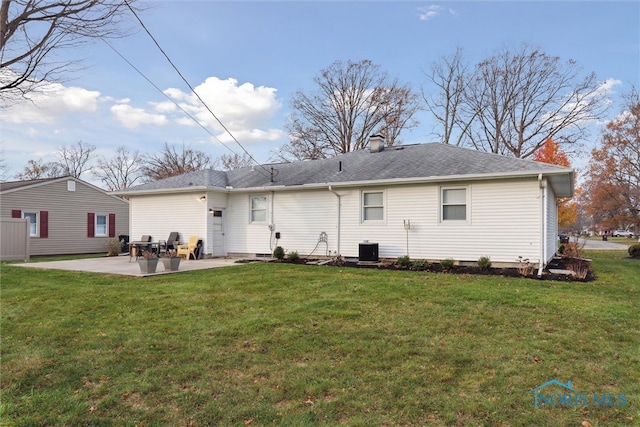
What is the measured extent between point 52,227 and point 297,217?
12.9m

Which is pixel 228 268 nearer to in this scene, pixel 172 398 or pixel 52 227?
pixel 172 398

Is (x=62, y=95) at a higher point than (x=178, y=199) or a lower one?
higher

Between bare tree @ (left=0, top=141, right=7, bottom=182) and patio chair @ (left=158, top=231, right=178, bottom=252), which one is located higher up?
bare tree @ (left=0, top=141, right=7, bottom=182)

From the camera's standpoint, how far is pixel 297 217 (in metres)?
13.4

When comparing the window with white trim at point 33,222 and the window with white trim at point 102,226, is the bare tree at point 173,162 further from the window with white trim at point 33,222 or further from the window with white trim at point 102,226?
the window with white trim at point 33,222

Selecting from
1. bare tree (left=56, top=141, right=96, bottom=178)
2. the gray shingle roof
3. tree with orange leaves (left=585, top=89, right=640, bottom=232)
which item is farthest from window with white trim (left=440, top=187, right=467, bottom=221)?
bare tree (left=56, top=141, right=96, bottom=178)

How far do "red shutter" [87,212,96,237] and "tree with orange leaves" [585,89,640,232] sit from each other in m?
33.9

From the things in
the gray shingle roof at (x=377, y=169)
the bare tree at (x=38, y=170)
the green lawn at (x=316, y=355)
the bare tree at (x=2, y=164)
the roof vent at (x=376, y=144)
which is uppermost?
the bare tree at (x=38, y=170)

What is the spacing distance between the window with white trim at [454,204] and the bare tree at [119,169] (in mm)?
38676

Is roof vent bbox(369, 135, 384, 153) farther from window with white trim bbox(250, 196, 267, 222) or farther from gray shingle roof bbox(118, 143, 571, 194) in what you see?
window with white trim bbox(250, 196, 267, 222)

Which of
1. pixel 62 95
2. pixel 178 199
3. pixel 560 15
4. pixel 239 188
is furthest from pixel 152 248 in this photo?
pixel 560 15

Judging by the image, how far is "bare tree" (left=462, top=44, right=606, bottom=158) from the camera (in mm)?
25375

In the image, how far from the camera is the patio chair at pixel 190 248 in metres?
13.7

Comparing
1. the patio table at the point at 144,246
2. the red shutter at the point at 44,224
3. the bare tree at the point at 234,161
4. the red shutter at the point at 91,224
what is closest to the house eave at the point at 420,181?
the patio table at the point at 144,246
